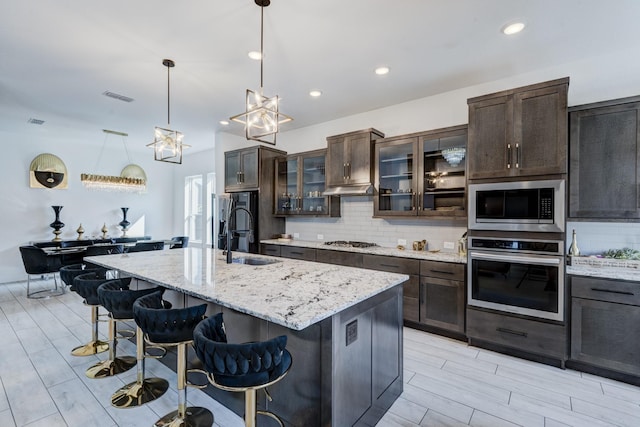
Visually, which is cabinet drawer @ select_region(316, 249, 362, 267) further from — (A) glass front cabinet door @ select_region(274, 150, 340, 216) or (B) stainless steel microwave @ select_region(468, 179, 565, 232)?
(B) stainless steel microwave @ select_region(468, 179, 565, 232)

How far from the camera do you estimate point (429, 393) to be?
2338 millimetres

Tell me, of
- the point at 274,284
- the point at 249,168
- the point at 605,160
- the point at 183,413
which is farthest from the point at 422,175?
the point at 183,413

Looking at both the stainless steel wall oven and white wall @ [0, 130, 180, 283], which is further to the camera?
white wall @ [0, 130, 180, 283]

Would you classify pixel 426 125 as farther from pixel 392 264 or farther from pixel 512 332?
Answer: pixel 512 332

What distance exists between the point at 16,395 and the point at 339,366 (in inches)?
105

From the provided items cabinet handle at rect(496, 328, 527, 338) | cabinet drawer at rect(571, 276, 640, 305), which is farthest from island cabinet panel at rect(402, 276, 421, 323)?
cabinet drawer at rect(571, 276, 640, 305)

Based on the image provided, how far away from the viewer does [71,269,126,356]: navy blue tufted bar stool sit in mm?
2611

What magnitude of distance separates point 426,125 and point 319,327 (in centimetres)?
339

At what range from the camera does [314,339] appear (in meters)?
1.63

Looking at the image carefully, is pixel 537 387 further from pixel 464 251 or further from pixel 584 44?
pixel 584 44

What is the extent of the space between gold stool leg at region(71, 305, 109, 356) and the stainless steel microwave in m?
3.98

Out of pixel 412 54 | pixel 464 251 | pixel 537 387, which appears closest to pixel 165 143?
pixel 412 54

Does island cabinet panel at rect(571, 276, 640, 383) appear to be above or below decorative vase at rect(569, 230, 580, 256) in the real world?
below

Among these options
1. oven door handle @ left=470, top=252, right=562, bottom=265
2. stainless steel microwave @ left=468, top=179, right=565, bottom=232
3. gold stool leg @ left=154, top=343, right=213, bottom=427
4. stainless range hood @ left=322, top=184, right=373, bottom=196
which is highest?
stainless range hood @ left=322, top=184, right=373, bottom=196
